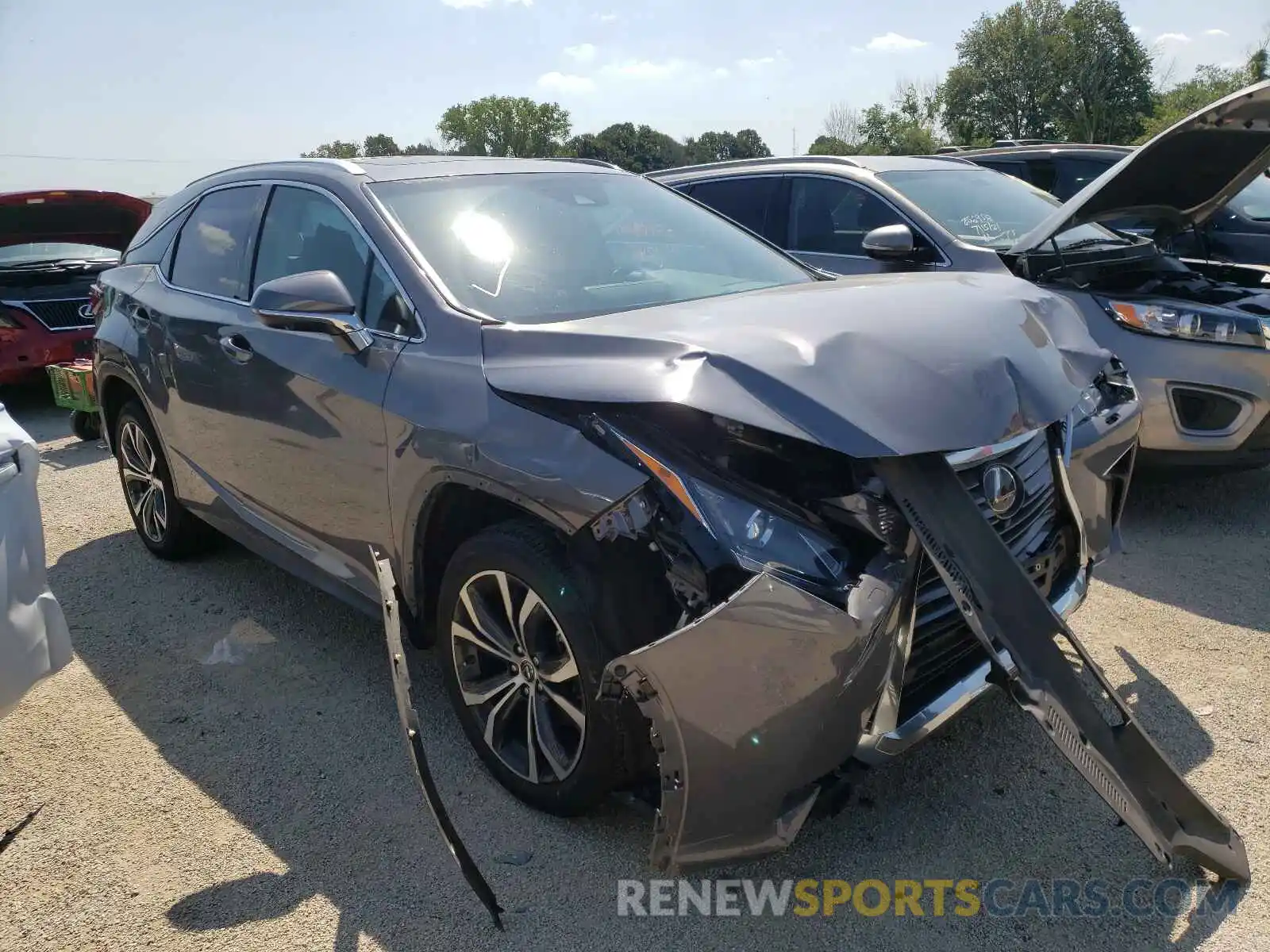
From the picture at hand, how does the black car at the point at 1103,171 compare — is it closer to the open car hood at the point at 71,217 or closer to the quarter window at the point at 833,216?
the quarter window at the point at 833,216

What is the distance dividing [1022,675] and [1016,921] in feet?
2.02

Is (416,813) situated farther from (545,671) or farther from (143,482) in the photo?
(143,482)

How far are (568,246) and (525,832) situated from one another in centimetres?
189

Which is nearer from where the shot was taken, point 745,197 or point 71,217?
point 745,197

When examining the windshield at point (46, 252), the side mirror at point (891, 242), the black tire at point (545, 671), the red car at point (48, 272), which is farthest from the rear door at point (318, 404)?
the windshield at point (46, 252)

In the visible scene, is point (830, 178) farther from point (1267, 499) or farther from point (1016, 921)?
point (1016, 921)

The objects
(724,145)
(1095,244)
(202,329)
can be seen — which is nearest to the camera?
(202,329)

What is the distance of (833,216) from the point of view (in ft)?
19.6

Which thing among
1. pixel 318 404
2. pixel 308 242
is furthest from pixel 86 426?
pixel 318 404

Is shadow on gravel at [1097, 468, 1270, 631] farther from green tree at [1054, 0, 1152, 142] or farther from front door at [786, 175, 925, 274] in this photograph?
green tree at [1054, 0, 1152, 142]

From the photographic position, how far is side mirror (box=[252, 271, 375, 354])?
2912 mm

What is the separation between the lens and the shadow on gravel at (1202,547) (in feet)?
13.1

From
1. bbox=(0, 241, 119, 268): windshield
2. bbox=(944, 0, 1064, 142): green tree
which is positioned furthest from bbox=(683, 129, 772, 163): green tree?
bbox=(0, 241, 119, 268): windshield

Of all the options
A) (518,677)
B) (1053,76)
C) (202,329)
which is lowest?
(518,677)
